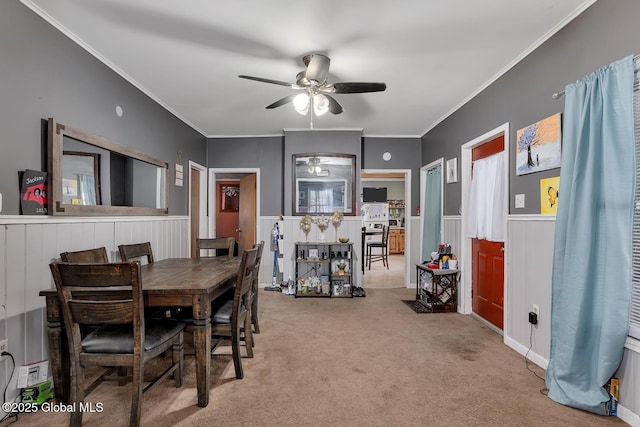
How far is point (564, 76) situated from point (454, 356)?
2.40m

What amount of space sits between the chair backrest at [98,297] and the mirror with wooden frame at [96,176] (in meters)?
0.92

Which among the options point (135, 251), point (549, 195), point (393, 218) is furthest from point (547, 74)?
point (393, 218)

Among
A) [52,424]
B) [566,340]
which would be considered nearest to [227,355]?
[52,424]

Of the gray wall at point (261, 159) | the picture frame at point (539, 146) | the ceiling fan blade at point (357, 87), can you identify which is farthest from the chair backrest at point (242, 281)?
the gray wall at point (261, 159)

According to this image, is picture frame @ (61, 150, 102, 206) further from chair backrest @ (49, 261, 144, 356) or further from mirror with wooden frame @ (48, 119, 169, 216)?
chair backrest @ (49, 261, 144, 356)

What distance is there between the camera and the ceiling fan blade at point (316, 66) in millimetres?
2684

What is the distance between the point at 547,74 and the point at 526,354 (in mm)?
2344

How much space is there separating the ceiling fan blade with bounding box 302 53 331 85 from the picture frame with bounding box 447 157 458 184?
2.28 meters

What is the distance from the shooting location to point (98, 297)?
1681mm

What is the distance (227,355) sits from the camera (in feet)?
8.59

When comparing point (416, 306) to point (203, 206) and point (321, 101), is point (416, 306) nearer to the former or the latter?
point (321, 101)

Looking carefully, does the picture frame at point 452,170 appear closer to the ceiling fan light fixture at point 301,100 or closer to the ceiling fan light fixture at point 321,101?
the ceiling fan light fixture at point 321,101

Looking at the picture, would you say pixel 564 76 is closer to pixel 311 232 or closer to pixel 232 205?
pixel 311 232

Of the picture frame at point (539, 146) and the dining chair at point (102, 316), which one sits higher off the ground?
the picture frame at point (539, 146)
